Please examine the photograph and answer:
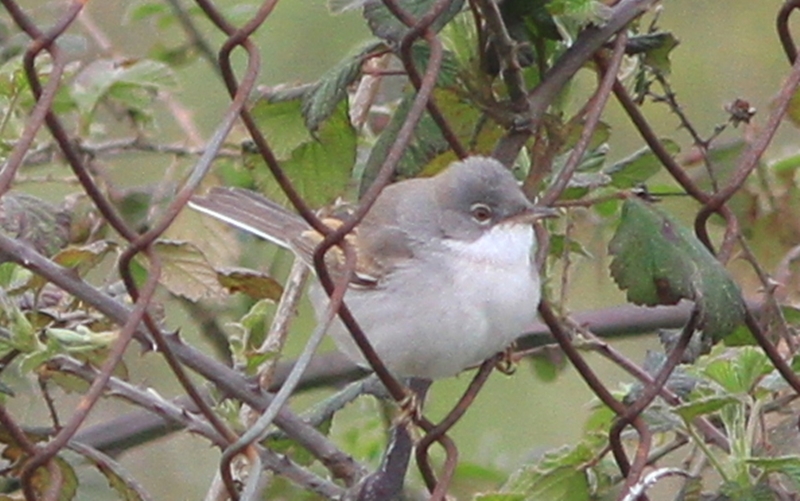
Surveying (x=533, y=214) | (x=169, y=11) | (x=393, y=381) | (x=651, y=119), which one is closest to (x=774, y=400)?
(x=533, y=214)

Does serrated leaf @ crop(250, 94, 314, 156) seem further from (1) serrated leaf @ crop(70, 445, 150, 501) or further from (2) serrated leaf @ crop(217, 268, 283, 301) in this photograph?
(1) serrated leaf @ crop(70, 445, 150, 501)

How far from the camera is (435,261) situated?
2.70 metres

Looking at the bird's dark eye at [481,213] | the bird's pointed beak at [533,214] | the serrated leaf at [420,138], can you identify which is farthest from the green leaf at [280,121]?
the bird's dark eye at [481,213]

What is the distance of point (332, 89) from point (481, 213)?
704 millimetres

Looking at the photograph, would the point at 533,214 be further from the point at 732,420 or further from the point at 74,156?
the point at 74,156

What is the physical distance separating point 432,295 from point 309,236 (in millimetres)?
245

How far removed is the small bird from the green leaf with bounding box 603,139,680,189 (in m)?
0.17

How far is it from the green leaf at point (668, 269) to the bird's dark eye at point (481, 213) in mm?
563

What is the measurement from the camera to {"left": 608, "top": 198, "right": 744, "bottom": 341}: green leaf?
2.05 metres

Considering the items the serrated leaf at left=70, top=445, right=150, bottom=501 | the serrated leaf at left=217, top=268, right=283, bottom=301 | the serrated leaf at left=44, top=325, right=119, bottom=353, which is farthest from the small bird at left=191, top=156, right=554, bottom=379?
the serrated leaf at left=44, top=325, right=119, bottom=353

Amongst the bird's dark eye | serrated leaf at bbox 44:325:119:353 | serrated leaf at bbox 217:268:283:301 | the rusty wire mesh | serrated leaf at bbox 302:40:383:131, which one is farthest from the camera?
the bird's dark eye

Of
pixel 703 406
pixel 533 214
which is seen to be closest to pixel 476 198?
pixel 533 214

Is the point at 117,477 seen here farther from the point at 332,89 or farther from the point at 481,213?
the point at 481,213

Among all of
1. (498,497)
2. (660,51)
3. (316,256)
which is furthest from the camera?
(660,51)
